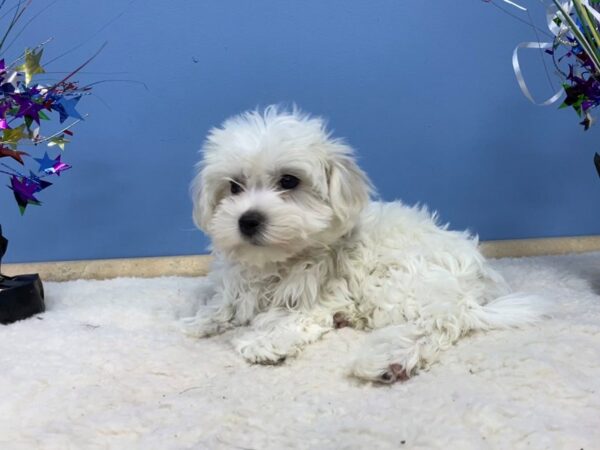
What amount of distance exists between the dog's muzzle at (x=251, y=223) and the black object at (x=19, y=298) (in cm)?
66

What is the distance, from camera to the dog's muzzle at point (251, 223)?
1177mm

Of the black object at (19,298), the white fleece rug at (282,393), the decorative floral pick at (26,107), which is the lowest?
the white fleece rug at (282,393)

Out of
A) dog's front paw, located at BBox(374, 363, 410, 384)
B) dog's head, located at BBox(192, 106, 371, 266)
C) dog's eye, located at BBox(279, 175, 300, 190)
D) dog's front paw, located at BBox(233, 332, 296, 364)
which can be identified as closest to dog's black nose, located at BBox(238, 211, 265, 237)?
dog's head, located at BBox(192, 106, 371, 266)

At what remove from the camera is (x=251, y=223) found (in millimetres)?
1178

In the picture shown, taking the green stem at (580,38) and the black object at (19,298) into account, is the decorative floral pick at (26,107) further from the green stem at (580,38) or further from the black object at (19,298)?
the green stem at (580,38)

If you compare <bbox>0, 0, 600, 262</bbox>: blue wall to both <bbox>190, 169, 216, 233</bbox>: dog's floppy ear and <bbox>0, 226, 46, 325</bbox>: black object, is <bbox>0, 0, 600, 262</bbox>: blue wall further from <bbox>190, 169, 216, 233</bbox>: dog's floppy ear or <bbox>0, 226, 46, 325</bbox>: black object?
<bbox>190, 169, 216, 233</bbox>: dog's floppy ear

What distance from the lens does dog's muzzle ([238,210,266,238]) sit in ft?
3.86

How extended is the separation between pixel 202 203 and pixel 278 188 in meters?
0.20

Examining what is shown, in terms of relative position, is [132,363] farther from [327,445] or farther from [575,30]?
[575,30]

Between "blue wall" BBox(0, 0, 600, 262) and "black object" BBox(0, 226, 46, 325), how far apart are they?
462 millimetres

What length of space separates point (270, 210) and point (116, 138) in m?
0.90

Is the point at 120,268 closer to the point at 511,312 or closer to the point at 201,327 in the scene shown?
the point at 201,327

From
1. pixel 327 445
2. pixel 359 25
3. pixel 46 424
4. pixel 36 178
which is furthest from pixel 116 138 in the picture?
pixel 327 445

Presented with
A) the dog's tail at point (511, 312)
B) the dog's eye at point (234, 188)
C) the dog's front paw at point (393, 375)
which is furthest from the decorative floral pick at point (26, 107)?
the dog's tail at point (511, 312)
